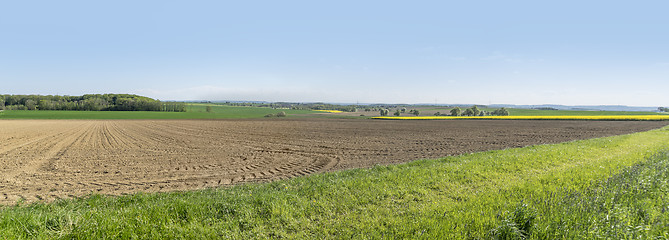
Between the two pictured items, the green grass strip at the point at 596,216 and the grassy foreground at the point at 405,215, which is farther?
the grassy foreground at the point at 405,215

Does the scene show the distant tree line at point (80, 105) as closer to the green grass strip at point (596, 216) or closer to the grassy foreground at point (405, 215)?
the grassy foreground at point (405, 215)

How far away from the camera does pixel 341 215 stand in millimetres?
5297

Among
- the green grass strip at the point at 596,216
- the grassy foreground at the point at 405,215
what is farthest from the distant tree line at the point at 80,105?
the green grass strip at the point at 596,216

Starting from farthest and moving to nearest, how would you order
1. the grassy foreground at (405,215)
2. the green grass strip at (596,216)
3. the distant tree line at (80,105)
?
the distant tree line at (80,105)
the grassy foreground at (405,215)
the green grass strip at (596,216)

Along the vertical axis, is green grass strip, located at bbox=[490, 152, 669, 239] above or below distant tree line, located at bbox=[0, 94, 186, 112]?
below

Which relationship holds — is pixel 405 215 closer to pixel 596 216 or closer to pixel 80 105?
pixel 596 216

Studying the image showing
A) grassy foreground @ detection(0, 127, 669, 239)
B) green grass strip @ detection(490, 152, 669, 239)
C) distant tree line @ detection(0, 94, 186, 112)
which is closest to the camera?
green grass strip @ detection(490, 152, 669, 239)

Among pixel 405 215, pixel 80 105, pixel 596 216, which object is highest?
pixel 80 105

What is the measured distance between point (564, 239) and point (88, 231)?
A: 23.7 feet

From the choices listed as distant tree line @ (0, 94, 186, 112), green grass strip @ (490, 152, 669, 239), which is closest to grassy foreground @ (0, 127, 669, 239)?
green grass strip @ (490, 152, 669, 239)

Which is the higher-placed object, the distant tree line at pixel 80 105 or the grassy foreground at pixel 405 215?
the distant tree line at pixel 80 105

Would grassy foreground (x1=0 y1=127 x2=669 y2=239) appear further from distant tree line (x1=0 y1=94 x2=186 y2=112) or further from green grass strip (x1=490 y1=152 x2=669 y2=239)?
distant tree line (x1=0 y1=94 x2=186 y2=112)

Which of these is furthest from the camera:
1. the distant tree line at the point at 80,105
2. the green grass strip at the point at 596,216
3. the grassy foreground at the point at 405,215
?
the distant tree line at the point at 80,105

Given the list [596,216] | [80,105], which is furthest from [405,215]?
[80,105]
